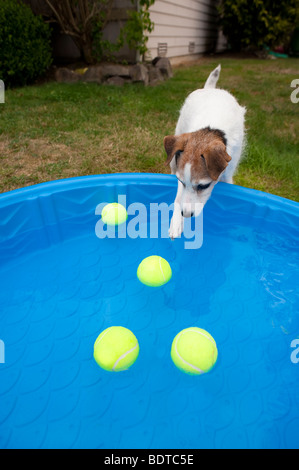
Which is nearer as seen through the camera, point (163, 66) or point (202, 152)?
point (202, 152)

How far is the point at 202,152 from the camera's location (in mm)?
2688

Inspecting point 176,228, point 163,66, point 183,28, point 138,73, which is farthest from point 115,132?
point 183,28

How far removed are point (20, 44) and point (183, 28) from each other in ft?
29.7

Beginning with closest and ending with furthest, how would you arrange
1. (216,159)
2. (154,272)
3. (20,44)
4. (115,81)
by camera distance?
(216,159)
(154,272)
(20,44)
(115,81)

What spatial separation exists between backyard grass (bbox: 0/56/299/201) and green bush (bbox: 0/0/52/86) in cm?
49

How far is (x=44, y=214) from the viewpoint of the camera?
12.1 ft

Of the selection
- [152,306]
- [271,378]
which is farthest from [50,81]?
[271,378]

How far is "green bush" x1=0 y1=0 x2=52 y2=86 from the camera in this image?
25.0ft

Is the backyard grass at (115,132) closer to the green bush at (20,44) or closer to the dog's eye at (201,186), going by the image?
the green bush at (20,44)

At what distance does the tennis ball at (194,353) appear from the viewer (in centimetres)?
219

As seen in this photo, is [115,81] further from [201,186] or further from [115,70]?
[201,186]

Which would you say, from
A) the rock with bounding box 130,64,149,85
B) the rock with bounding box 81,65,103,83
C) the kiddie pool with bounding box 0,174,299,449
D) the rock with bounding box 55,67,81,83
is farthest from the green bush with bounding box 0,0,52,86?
the kiddie pool with bounding box 0,174,299,449

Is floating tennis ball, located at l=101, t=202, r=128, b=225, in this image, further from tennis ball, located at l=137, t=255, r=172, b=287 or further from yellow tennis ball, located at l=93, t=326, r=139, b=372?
yellow tennis ball, located at l=93, t=326, r=139, b=372

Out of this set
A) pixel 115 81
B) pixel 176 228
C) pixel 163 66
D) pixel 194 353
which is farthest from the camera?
pixel 163 66
